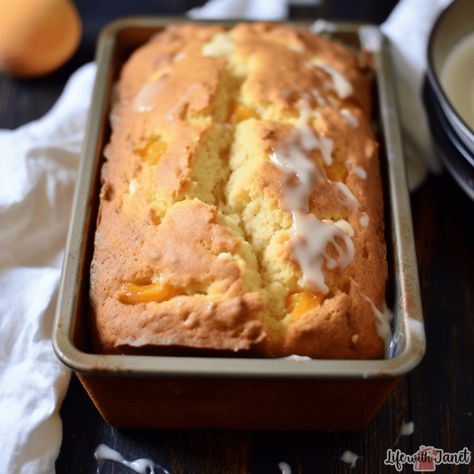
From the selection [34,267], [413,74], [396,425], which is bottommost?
[396,425]

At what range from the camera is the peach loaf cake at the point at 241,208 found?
1116 mm

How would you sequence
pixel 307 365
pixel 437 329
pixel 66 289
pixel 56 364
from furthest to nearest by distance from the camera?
pixel 437 329, pixel 56 364, pixel 66 289, pixel 307 365

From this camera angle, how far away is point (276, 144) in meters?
1.30

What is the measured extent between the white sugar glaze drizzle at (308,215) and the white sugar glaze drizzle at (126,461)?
0.44 metres

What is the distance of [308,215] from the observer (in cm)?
121

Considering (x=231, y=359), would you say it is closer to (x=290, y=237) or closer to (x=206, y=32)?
(x=290, y=237)

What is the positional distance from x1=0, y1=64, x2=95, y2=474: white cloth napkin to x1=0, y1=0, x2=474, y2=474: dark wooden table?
74mm

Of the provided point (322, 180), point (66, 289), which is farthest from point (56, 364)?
point (322, 180)

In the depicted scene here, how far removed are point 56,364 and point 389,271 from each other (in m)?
0.66

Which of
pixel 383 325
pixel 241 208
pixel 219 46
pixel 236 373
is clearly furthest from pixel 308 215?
→ pixel 219 46

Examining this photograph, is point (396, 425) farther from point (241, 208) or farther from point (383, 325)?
point (241, 208)

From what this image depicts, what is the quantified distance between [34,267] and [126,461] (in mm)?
467

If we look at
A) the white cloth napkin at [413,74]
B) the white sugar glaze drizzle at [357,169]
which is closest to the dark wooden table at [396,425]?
the white cloth napkin at [413,74]

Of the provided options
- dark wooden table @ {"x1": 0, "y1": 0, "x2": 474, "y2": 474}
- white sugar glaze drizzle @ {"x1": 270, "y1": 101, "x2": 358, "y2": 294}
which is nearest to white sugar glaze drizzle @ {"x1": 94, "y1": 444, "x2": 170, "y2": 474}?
dark wooden table @ {"x1": 0, "y1": 0, "x2": 474, "y2": 474}
